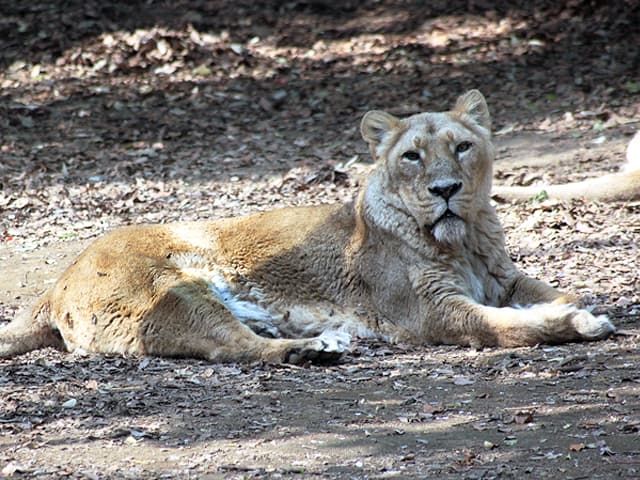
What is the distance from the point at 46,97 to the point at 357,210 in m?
9.35

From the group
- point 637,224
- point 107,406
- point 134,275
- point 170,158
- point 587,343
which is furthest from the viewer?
point 170,158

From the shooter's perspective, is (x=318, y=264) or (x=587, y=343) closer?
(x=587, y=343)

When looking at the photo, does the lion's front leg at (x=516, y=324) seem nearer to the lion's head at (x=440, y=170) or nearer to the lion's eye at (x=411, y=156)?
the lion's head at (x=440, y=170)

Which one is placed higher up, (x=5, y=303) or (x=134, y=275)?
(x=134, y=275)

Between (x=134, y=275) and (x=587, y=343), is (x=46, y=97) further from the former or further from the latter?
(x=587, y=343)

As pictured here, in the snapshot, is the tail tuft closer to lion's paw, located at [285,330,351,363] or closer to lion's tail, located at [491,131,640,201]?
lion's tail, located at [491,131,640,201]

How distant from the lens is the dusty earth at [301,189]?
4969 millimetres

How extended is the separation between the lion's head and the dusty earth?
0.87 meters

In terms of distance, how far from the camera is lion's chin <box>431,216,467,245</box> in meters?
6.95

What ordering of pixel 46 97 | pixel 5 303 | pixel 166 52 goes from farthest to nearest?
pixel 166 52 → pixel 46 97 → pixel 5 303

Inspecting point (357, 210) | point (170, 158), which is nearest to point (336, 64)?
point (170, 158)

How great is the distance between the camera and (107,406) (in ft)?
18.5

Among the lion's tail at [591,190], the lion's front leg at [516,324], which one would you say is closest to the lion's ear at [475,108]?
the lion's front leg at [516,324]

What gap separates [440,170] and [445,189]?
13 centimetres
